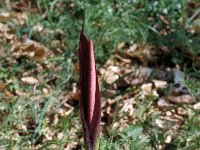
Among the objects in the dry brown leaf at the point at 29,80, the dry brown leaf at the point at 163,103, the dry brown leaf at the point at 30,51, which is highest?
the dry brown leaf at the point at 30,51

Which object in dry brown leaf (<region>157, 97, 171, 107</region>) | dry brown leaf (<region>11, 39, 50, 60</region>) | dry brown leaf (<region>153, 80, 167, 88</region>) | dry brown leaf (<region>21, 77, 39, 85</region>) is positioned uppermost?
dry brown leaf (<region>11, 39, 50, 60</region>)

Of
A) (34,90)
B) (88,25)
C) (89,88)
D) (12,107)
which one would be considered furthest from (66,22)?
(89,88)

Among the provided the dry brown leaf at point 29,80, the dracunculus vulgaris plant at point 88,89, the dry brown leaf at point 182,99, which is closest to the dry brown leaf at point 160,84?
the dry brown leaf at point 182,99

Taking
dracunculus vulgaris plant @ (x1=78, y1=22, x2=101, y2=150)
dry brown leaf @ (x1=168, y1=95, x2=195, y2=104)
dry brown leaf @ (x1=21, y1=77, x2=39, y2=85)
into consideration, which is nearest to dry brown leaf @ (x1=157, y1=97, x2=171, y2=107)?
dry brown leaf @ (x1=168, y1=95, x2=195, y2=104)

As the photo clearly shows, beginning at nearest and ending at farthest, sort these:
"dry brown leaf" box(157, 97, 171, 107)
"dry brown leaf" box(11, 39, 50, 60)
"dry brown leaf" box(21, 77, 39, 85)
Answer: "dry brown leaf" box(157, 97, 171, 107) < "dry brown leaf" box(21, 77, 39, 85) < "dry brown leaf" box(11, 39, 50, 60)

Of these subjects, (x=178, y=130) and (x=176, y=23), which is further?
(x=176, y=23)

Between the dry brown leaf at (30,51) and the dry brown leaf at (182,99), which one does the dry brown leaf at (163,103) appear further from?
the dry brown leaf at (30,51)

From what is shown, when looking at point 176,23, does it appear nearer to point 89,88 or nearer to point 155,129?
point 155,129

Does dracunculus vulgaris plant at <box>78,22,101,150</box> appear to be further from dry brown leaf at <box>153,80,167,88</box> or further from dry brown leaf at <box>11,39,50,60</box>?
dry brown leaf at <box>11,39,50,60</box>
